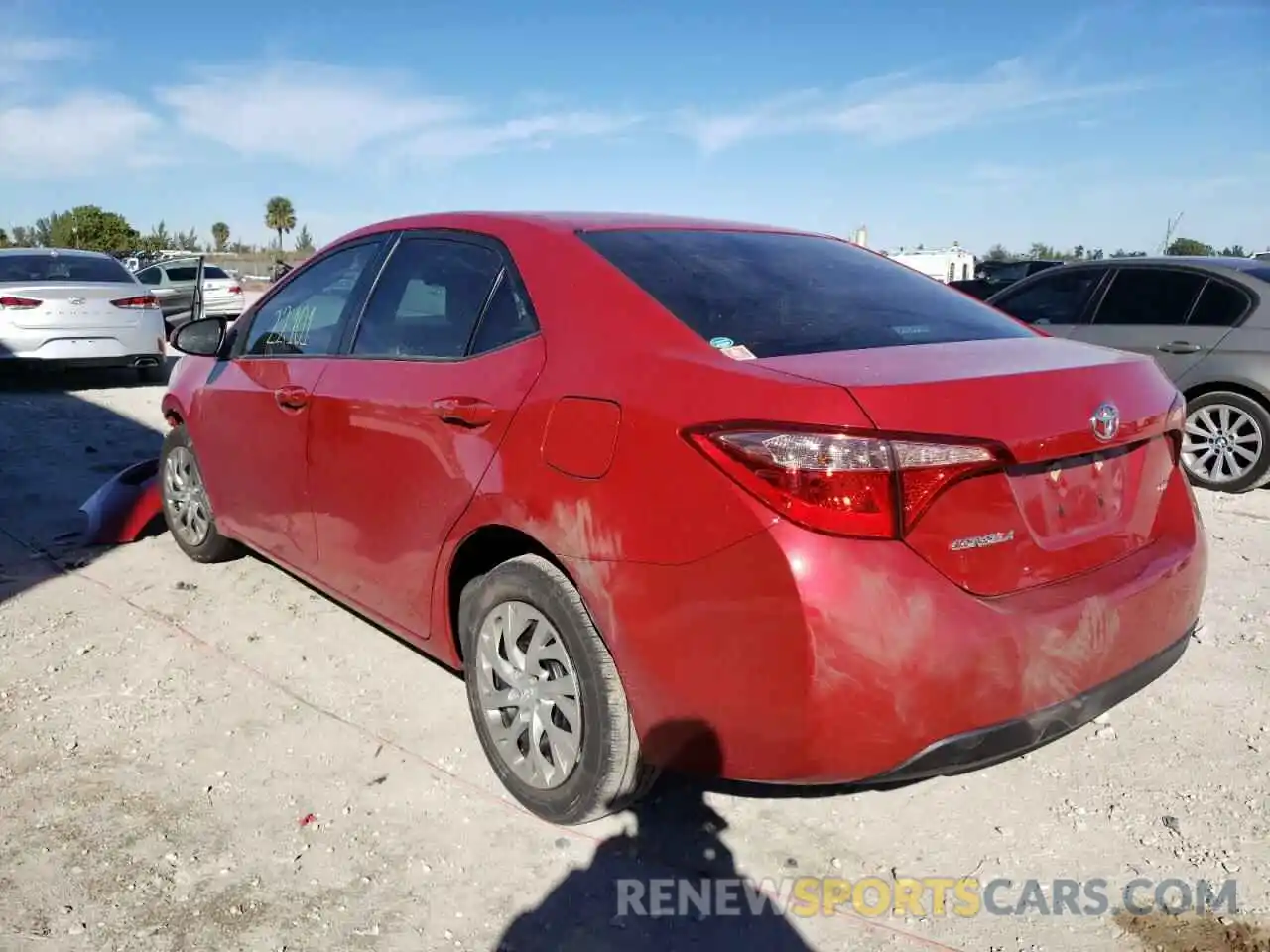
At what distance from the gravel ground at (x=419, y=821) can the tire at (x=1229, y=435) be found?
2875mm

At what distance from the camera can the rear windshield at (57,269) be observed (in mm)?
10531

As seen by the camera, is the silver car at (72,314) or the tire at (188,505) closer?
the tire at (188,505)

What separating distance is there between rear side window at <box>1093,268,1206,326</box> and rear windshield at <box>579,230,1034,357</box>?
4.59 m

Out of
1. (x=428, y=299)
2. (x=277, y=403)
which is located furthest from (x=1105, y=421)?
(x=277, y=403)

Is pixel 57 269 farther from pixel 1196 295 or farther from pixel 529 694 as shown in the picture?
pixel 1196 295

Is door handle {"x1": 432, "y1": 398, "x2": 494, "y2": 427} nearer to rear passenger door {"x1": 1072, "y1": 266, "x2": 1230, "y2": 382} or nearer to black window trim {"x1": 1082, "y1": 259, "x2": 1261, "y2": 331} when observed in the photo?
rear passenger door {"x1": 1072, "y1": 266, "x2": 1230, "y2": 382}

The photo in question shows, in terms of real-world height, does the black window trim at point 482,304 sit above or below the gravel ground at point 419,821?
above

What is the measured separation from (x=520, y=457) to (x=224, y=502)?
2396mm

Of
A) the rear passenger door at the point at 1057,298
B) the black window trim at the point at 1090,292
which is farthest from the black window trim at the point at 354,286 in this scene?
the rear passenger door at the point at 1057,298

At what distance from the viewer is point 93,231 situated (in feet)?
173

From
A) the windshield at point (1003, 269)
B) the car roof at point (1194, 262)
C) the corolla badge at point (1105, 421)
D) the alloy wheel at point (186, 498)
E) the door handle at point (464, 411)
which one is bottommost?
the alloy wheel at point (186, 498)

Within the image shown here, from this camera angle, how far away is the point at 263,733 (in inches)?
132

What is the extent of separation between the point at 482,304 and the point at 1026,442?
161cm

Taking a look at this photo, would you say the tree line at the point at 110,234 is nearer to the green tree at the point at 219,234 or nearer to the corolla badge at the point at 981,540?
the green tree at the point at 219,234
